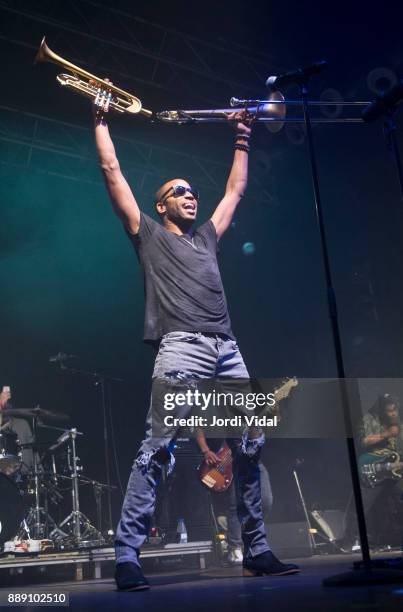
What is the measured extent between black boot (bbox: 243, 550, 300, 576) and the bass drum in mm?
4731

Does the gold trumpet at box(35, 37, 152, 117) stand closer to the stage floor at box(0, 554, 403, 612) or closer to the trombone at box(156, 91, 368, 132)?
the trombone at box(156, 91, 368, 132)

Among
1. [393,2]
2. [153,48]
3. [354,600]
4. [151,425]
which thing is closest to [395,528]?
[151,425]

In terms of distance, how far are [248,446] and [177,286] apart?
99 cm

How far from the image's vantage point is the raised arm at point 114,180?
3465mm

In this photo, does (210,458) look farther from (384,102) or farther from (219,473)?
(384,102)

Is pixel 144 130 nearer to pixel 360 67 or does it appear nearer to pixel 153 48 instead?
pixel 153 48

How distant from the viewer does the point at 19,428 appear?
8758 mm

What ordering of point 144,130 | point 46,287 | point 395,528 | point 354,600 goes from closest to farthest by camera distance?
point 354,600, point 395,528, point 144,130, point 46,287

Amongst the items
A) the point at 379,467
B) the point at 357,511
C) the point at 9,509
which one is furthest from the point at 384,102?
the point at 9,509

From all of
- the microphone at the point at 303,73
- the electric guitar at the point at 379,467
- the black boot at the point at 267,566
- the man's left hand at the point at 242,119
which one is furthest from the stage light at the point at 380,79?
the black boot at the point at 267,566

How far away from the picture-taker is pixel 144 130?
9594 mm

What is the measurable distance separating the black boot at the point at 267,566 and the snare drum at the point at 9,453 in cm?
491

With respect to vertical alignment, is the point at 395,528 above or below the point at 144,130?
below

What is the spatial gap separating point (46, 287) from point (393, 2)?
6828mm
